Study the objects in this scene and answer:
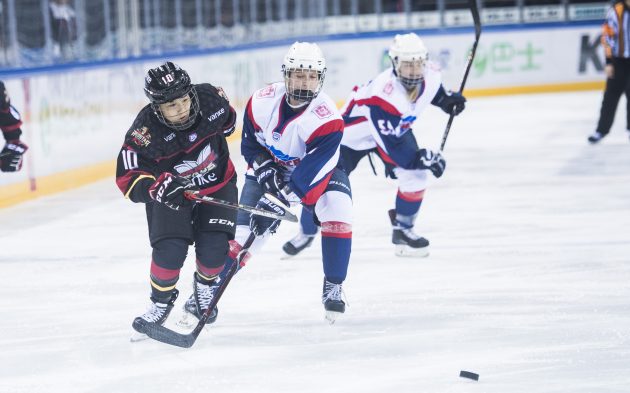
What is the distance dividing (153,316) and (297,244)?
1.38m

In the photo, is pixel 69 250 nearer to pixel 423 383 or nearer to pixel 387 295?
pixel 387 295

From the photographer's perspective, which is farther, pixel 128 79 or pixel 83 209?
pixel 128 79

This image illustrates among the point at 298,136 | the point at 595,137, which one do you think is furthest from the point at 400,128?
the point at 595,137

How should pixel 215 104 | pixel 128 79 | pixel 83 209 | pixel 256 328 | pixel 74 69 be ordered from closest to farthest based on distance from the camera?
pixel 215 104, pixel 256 328, pixel 83 209, pixel 74 69, pixel 128 79

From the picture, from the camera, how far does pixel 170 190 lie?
3004 mm

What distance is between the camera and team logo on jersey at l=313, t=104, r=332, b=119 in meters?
3.46

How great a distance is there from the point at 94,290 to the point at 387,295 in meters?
1.09

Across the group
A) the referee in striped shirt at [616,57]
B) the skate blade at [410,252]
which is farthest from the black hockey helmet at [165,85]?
the referee in striped shirt at [616,57]

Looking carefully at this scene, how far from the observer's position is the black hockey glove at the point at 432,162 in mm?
4414

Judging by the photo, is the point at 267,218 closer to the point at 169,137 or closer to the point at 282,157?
the point at 282,157

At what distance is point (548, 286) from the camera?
4.02 meters

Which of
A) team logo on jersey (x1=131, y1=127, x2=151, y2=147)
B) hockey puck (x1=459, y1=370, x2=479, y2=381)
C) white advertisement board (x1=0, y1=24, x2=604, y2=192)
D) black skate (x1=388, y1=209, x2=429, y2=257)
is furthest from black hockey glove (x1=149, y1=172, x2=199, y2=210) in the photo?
white advertisement board (x1=0, y1=24, x2=604, y2=192)

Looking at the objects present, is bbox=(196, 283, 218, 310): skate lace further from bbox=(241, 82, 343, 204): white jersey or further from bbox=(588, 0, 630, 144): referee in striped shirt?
bbox=(588, 0, 630, 144): referee in striped shirt

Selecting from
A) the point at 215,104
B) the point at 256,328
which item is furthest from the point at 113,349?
the point at 215,104
